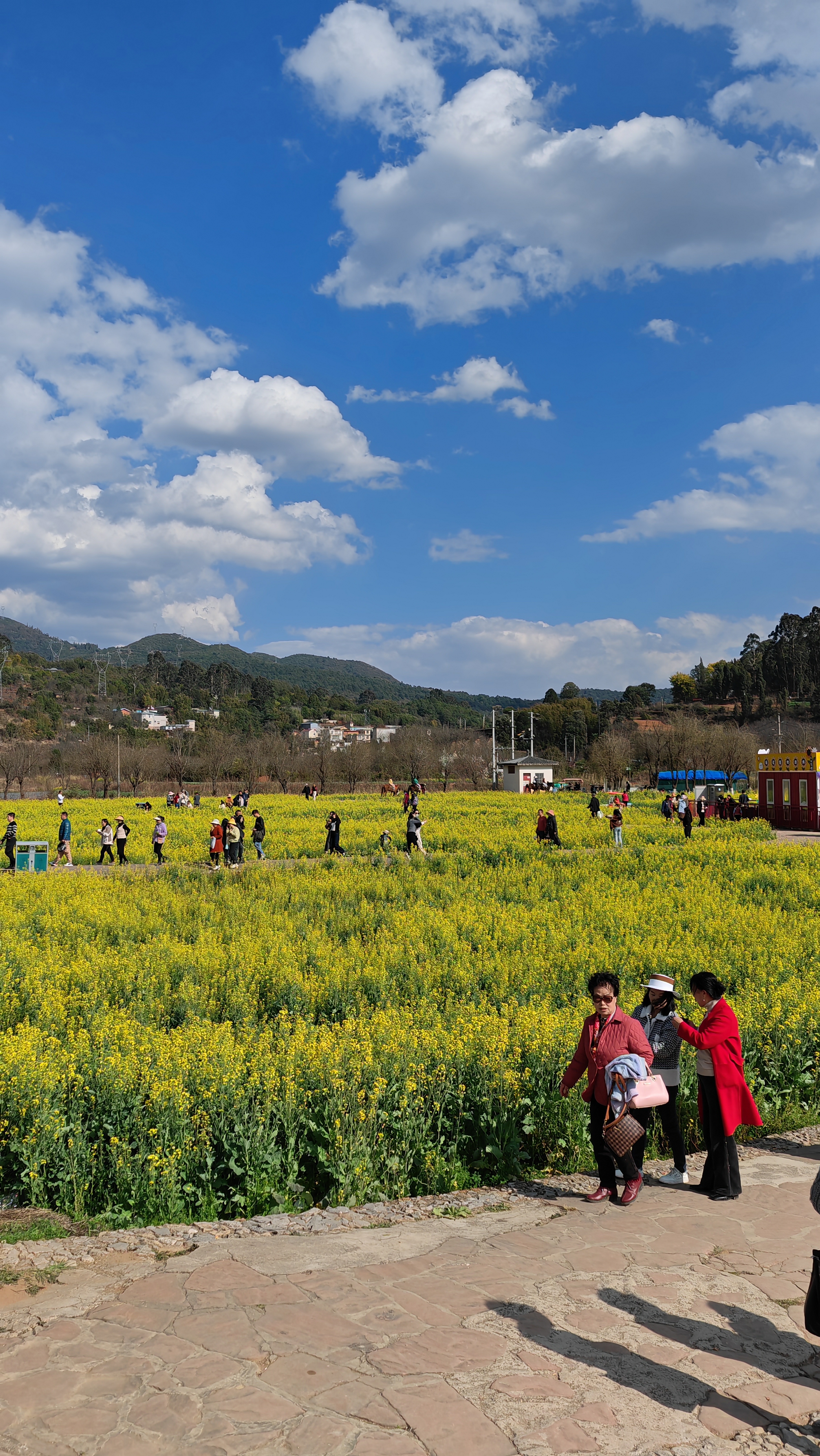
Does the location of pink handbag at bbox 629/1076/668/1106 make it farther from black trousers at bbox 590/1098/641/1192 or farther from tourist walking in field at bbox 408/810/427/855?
tourist walking in field at bbox 408/810/427/855

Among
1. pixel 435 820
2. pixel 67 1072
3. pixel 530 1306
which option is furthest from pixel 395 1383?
pixel 435 820

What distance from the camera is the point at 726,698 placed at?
451 feet

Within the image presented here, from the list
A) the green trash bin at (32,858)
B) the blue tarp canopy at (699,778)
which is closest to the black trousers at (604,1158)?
the green trash bin at (32,858)

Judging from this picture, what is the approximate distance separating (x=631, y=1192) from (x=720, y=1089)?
0.88 meters

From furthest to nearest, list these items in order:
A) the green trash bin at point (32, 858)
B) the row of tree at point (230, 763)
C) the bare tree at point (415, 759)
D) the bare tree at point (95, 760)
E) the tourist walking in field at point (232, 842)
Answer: the bare tree at point (415, 759) < the row of tree at point (230, 763) < the bare tree at point (95, 760) < the green trash bin at point (32, 858) < the tourist walking in field at point (232, 842)

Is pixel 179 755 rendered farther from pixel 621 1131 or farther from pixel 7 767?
pixel 621 1131

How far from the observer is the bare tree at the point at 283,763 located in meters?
67.1

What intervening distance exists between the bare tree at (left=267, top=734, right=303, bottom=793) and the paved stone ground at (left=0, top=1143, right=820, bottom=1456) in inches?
2371

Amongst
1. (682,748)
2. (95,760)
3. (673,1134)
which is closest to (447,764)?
(682,748)

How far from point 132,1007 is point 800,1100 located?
6.41 meters

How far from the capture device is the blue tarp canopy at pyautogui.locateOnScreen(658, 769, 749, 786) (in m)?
65.4

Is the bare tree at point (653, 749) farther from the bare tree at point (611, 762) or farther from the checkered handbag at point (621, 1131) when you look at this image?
the checkered handbag at point (621, 1131)

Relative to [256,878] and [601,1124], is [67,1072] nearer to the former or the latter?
[601,1124]

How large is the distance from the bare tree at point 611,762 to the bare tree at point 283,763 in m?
23.1
